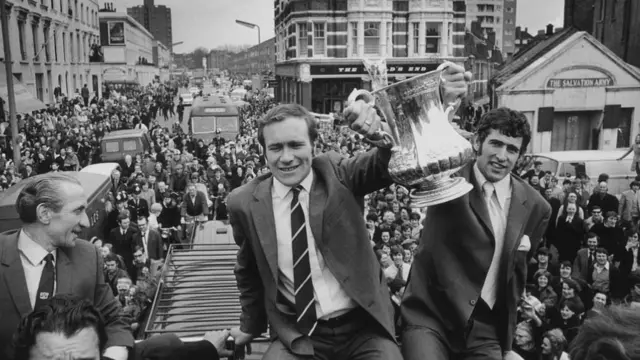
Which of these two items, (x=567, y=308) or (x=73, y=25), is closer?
(x=567, y=308)

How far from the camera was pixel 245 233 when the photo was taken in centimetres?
321

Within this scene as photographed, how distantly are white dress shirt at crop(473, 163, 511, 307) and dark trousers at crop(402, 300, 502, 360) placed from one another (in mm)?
74

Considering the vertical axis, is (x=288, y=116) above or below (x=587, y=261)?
above

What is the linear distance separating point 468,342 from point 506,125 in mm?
1265

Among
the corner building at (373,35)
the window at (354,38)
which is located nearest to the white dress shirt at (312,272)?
the corner building at (373,35)

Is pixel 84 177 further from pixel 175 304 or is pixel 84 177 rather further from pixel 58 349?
pixel 58 349

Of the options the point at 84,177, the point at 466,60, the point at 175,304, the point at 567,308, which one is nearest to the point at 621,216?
the point at 567,308

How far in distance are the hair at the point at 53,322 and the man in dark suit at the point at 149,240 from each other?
753cm

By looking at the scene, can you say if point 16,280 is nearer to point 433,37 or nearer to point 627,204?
point 627,204

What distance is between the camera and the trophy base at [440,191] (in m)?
2.89

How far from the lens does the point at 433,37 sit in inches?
1465

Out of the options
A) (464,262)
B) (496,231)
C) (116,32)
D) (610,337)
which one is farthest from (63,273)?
(116,32)

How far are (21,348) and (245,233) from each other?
123 cm

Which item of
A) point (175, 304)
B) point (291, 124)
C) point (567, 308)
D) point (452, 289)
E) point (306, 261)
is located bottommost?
point (567, 308)
